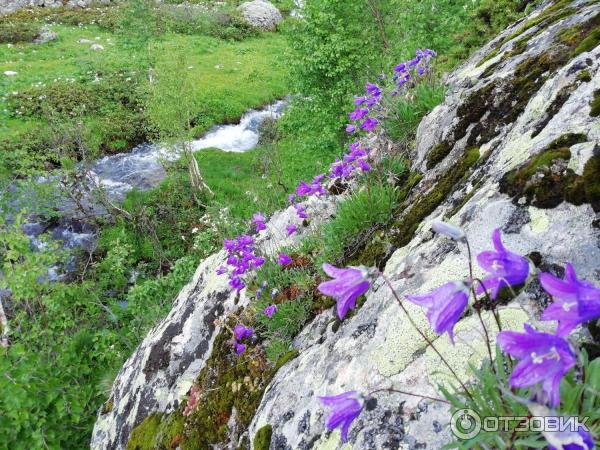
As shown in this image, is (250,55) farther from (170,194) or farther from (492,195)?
(492,195)

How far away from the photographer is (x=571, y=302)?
1.36 m

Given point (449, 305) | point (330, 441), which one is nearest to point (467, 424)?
point (449, 305)

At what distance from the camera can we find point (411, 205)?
3.92 m

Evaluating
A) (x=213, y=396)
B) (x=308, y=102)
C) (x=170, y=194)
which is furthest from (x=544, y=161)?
(x=170, y=194)

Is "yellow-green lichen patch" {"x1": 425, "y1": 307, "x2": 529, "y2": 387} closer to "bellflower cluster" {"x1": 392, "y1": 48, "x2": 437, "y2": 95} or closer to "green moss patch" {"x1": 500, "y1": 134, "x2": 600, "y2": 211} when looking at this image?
"green moss patch" {"x1": 500, "y1": 134, "x2": 600, "y2": 211}

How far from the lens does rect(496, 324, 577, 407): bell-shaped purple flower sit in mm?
1272

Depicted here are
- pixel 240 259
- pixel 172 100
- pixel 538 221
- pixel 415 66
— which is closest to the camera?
pixel 538 221

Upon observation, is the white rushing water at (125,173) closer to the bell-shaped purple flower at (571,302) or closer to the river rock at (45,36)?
the bell-shaped purple flower at (571,302)

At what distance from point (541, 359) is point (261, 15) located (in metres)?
48.1

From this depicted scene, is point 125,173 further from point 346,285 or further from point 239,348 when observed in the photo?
point 346,285

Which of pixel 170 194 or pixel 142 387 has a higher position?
pixel 142 387

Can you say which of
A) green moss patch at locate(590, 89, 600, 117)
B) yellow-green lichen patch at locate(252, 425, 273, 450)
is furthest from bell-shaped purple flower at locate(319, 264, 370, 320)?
green moss patch at locate(590, 89, 600, 117)

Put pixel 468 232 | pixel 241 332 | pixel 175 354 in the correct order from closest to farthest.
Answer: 1. pixel 468 232
2. pixel 241 332
3. pixel 175 354

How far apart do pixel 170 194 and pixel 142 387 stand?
43.6 ft
